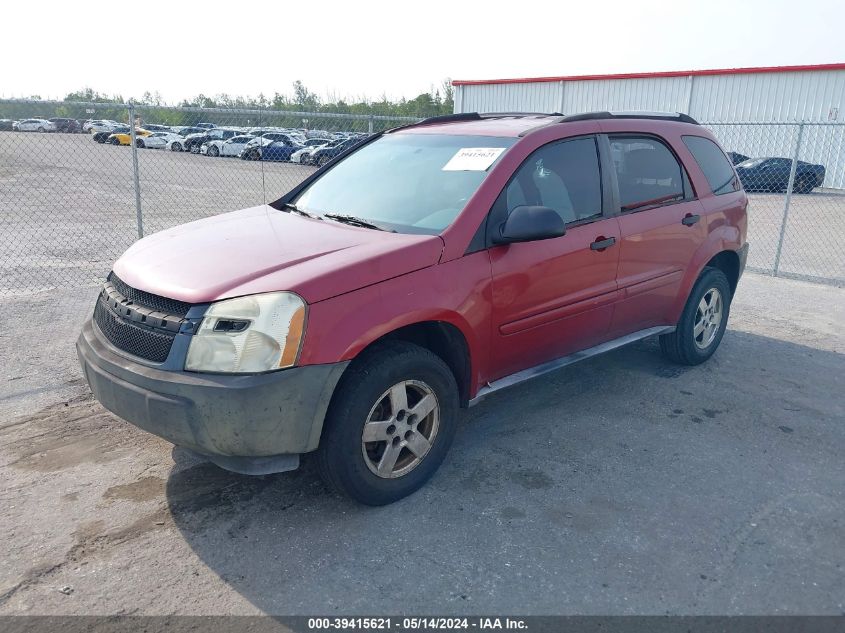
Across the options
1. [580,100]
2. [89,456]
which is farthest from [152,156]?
[89,456]

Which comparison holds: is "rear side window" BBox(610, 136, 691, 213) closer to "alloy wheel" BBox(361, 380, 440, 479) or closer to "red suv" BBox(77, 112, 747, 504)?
"red suv" BBox(77, 112, 747, 504)

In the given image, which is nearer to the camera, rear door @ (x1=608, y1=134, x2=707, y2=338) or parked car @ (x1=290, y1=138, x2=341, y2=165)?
rear door @ (x1=608, y1=134, x2=707, y2=338)

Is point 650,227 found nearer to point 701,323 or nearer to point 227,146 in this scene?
point 701,323

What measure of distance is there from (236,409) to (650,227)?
3.02 metres

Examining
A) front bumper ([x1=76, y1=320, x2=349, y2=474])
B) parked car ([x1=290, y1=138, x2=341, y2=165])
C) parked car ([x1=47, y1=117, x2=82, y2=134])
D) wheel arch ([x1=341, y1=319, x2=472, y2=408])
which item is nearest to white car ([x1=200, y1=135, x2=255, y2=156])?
parked car ([x1=290, y1=138, x2=341, y2=165])

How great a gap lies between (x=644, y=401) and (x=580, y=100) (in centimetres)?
3023

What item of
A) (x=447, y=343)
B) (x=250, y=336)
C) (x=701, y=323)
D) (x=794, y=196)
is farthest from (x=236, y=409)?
(x=794, y=196)

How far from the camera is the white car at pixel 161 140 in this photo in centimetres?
3837

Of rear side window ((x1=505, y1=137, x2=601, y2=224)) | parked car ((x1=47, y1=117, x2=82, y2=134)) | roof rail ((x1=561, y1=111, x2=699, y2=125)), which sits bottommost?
rear side window ((x1=505, y1=137, x2=601, y2=224))

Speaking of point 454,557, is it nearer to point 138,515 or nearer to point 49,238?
point 138,515

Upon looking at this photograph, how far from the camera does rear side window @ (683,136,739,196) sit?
5.22 meters

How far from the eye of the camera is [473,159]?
13.0ft

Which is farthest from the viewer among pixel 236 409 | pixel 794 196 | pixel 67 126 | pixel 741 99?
pixel 741 99

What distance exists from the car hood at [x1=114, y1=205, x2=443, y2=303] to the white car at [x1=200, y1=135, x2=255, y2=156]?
29912 millimetres
